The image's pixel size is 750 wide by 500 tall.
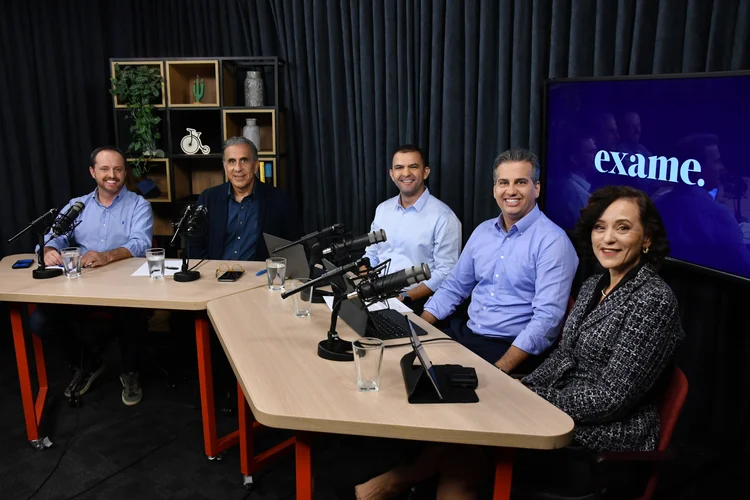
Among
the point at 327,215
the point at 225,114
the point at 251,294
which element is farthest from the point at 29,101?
the point at 251,294

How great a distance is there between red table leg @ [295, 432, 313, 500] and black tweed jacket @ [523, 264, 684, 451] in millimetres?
740

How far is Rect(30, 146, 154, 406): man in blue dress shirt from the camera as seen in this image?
123 inches

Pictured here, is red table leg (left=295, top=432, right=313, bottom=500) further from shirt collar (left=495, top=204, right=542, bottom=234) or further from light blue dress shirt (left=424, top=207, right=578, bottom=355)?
shirt collar (left=495, top=204, right=542, bottom=234)

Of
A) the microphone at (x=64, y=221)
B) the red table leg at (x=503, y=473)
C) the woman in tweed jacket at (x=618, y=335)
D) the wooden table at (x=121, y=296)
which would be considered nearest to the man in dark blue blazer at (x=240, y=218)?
the wooden table at (x=121, y=296)

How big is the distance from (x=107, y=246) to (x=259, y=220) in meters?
0.85

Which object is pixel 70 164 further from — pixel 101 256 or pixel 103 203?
pixel 101 256

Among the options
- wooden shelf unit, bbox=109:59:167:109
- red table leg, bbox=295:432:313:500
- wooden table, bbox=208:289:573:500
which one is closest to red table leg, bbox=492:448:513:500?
wooden table, bbox=208:289:573:500

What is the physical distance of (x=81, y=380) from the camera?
3.28 metres

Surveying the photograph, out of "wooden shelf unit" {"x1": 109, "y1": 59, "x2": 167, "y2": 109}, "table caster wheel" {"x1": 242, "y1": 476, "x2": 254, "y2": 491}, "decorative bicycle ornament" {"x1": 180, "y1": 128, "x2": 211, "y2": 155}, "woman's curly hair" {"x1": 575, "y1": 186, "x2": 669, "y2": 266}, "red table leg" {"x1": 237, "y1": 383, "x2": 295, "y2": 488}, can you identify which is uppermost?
"wooden shelf unit" {"x1": 109, "y1": 59, "x2": 167, "y2": 109}

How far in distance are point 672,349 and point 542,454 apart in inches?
18.8

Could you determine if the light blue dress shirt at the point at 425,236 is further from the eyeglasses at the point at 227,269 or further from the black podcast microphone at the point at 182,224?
the black podcast microphone at the point at 182,224

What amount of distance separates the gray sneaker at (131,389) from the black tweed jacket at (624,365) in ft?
7.36

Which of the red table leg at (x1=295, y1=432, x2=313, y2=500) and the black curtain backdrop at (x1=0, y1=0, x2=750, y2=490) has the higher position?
the black curtain backdrop at (x1=0, y1=0, x2=750, y2=490)

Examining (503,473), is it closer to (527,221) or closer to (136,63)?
(527,221)
